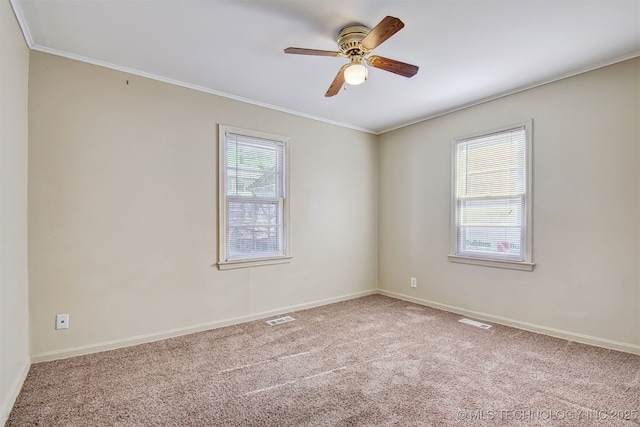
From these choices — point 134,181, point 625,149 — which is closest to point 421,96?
point 625,149

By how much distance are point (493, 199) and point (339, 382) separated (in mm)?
2633

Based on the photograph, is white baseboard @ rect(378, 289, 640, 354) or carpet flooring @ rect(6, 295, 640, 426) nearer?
carpet flooring @ rect(6, 295, 640, 426)

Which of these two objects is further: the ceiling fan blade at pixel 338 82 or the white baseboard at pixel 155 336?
the white baseboard at pixel 155 336

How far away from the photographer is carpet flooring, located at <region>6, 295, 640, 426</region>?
74.2 inches

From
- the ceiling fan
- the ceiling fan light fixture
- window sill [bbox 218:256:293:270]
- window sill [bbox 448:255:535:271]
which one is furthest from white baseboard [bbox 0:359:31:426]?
window sill [bbox 448:255:535:271]

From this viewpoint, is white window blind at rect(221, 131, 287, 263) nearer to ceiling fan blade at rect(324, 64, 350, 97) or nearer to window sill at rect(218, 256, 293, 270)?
window sill at rect(218, 256, 293, 270)

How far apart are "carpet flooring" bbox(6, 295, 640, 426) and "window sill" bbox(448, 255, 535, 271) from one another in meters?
0.65

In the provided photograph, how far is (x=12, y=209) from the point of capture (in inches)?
81.5

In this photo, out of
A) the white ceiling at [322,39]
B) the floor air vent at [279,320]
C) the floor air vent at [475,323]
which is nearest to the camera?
the white ceiling at [322,39]

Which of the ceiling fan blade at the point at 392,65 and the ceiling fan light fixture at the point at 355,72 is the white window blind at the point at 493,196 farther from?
the ceiling fan light fixture at the point at 355,72

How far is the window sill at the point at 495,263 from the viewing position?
3309mm

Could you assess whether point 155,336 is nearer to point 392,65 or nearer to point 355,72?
point 355,72

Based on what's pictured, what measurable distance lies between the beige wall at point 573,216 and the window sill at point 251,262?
2009 millimetres

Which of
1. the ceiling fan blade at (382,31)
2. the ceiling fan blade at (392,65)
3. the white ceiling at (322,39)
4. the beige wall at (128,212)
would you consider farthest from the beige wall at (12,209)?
the ceiling fan blade at (392,65)
